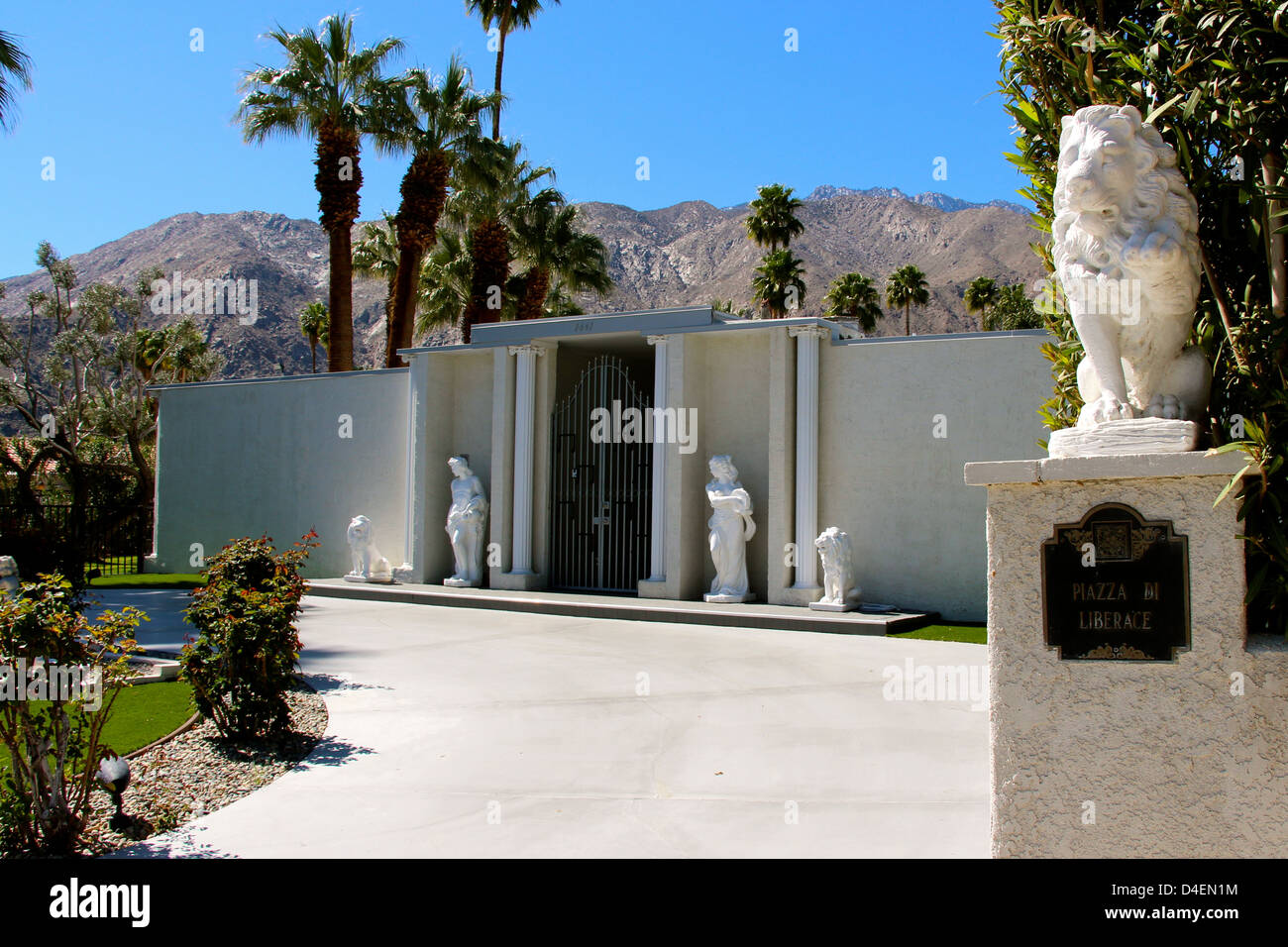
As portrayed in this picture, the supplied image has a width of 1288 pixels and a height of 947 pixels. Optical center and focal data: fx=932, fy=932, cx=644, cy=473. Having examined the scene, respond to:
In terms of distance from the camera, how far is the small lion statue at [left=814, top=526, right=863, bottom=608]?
42.7 ft

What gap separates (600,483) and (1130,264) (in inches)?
524

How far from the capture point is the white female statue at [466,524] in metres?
16.6

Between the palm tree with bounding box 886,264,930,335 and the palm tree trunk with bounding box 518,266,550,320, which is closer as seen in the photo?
the palm tree trunk with bounding box 518,266,550,320

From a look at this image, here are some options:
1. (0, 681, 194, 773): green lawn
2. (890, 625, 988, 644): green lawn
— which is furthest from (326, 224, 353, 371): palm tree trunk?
(890, 625, 988, 644): green lawn

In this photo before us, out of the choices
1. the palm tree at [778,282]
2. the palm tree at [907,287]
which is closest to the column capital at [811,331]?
the palm tree at [778,282]

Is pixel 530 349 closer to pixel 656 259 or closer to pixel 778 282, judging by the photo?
pixel 778 282

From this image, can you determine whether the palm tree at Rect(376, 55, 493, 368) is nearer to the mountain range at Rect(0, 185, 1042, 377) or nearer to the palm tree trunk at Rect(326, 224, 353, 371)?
the palm tree trunk at Rect(326, 224, 353, 371)

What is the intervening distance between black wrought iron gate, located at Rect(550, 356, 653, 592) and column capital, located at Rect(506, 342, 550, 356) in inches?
38.6

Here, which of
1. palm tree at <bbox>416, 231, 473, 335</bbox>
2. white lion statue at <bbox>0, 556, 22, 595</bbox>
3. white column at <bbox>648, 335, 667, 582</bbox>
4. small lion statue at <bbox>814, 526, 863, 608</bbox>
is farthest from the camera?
palm tree at <bbox>416, 231, 473, 335</bbox>

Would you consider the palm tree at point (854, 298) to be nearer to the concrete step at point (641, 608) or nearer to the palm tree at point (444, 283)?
the palm tree at point (444, 283)

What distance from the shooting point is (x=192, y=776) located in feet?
18.8

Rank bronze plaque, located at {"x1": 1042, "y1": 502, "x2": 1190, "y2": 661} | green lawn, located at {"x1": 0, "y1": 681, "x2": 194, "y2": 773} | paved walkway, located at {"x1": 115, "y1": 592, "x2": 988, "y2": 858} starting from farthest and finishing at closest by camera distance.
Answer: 1. green lawn, located at {"x1": 0, "y1": 681, "x2": 194, "y2": 773}
2. paved walkway, located at {"x1": 115, "y1": 592, "x2": 988, "y2": 858}
3. bronze plaque, located at {"x1": 1042, "y1": 502, "x2": 1190, "y2": 661}

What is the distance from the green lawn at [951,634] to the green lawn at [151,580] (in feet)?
41.5
